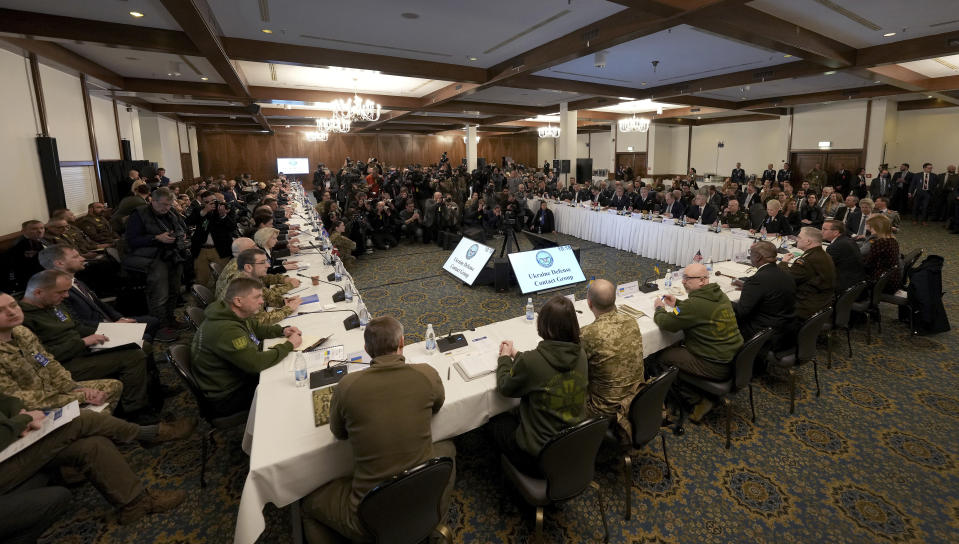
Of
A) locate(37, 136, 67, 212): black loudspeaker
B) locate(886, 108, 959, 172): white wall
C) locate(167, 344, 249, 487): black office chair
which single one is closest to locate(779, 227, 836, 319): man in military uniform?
locate(167, 344, 249, 487): black office chair

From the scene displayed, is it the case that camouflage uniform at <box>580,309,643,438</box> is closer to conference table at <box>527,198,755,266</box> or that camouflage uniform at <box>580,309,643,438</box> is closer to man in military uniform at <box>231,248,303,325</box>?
man in military uniform at <box>231,248,303,325</box>

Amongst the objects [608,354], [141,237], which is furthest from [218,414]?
[141,237]

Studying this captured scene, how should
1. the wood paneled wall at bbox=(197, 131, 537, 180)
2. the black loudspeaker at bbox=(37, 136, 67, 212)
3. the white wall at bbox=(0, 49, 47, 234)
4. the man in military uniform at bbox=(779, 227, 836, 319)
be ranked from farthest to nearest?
the wood paneled wall at bbox=(197, 131, 537, 180) → the black loudspeaker at bbox=(37, 136, 67, 212) → the white wall at bbox=(0, 49, 47, 234) → the man in military uniform at bbox=(779, 227, 836, 319)

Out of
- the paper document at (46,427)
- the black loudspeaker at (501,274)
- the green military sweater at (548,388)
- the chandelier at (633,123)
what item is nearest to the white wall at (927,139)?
the chandelier at (633,123)

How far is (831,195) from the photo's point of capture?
798 centimetres

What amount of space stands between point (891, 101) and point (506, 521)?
56.5ft

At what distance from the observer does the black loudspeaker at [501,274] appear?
6.15 m

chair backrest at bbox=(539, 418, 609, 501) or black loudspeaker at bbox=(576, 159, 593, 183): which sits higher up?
black loudspeaker at bbox=(576, 159, 593, 183)

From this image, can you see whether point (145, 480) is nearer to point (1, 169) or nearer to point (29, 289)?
point (29, 289)

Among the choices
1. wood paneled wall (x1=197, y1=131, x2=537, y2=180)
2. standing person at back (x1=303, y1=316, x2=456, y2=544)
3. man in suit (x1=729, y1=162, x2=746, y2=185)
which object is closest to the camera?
standing person at back (x1=303, y1=316, x2=456, y2=544)

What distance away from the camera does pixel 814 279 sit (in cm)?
379

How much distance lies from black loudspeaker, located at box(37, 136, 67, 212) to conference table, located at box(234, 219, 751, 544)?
17.4 feet

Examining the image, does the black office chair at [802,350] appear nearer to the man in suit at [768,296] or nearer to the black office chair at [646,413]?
the man in suit at [768,296]

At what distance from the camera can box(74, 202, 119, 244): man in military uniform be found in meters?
6.25
